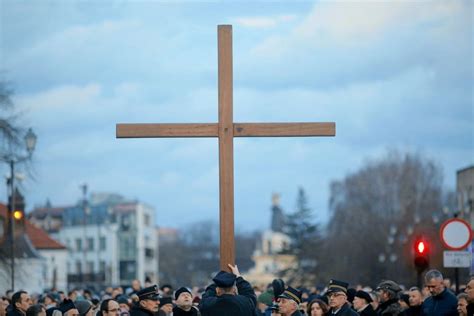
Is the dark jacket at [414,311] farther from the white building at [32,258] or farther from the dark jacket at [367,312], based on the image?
the white building at [32,258]

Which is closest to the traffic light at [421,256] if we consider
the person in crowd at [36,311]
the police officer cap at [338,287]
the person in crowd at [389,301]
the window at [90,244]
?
the person in crowd at [389,301]

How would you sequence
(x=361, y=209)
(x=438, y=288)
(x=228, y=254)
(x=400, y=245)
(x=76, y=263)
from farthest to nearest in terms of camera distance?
1. (x=76, y=263)
2. (x=361, y=209)
3. (x=400, y=245)
4. (x=438, y=288)
5. (x=228, y=254)

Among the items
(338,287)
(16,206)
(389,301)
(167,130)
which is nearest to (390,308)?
(389,301)

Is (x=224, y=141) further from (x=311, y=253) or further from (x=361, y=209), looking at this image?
(x=311, y=253)

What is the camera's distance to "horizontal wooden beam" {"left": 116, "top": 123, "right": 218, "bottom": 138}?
1594 cm

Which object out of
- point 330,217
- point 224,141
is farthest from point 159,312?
point 330,217

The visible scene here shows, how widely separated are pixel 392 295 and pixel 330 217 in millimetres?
76926

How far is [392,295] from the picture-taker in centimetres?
→ 1767

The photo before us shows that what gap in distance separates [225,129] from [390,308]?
3.96m

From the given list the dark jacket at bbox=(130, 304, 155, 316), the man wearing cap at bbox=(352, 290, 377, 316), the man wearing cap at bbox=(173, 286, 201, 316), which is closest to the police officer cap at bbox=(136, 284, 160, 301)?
the dark jacket at bbox=(130, 304, 155, 316)

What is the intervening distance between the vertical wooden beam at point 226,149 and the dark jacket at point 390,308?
3255 millimetres

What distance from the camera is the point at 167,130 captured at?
16.0 meters

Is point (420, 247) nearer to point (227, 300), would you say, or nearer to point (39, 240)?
point (227, 300)

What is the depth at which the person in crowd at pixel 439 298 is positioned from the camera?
16906 mm
